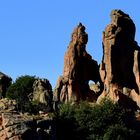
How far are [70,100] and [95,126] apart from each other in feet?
66.1

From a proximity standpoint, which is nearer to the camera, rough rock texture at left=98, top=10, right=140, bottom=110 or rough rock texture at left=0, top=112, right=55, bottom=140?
rough rock texture at left=0, top=112, right=55, bottom=140

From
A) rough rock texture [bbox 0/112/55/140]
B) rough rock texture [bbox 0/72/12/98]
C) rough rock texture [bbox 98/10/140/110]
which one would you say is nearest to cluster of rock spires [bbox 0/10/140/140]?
rough rock texture [bbox 98/10/140/110]

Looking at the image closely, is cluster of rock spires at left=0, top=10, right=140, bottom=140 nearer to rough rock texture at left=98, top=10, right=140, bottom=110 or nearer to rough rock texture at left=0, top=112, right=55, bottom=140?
rough rock texture at left=98, top=10, right=140, bottom=110

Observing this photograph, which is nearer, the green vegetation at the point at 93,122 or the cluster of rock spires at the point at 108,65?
the green vegetation at the point at 93,122

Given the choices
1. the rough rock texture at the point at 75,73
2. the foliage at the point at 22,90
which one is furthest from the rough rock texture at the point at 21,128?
the rough rock texture at the point at 75,73

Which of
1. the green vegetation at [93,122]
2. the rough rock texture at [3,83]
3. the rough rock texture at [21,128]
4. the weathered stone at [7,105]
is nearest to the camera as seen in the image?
the rough rock texture at [21,128]

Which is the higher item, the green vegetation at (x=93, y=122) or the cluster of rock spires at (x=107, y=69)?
the cluster of rock spires at (x=107, y=69)

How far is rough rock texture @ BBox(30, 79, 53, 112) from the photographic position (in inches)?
5281

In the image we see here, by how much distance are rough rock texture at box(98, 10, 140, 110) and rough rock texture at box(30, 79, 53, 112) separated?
7.29m

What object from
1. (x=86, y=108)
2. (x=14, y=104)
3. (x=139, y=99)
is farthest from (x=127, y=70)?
(x=14, y=104)

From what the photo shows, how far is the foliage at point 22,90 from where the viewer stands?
138200 mm

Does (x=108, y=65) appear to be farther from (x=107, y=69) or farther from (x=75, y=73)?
(x=75, y=73)

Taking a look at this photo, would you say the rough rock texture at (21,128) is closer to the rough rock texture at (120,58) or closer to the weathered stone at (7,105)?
the weathered stone at (7,105)

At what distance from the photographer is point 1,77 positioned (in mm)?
157250
